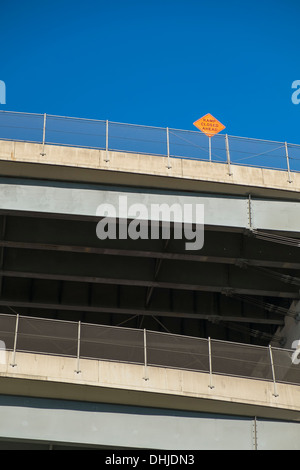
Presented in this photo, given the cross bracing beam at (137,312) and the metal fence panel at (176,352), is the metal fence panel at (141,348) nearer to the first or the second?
the metal fence panel at (176,352)

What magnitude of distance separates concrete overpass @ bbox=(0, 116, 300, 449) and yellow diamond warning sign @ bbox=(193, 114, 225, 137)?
1526mm

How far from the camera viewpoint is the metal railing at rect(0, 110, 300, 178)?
79.5ft

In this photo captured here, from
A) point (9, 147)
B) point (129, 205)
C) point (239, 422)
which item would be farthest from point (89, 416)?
point (9, 147)

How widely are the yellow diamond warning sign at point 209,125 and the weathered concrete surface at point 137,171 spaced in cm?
144

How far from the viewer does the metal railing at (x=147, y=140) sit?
24219mm

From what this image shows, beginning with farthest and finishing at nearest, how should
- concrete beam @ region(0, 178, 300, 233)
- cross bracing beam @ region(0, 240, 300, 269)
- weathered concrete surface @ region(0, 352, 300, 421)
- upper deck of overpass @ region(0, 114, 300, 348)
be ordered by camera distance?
cross bracing beam @ region(0, 240, 300, 269), upper deck of overpass @ region(0, 114, 300, 348), concrete beam @ region(0, 178, 300, 233), weathered concrete surface @ region(0, 352, 300, 421)

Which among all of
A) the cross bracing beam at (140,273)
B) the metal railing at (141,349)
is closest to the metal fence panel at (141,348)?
the metal railing at (141,349)

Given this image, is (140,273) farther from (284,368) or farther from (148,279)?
(284,368)

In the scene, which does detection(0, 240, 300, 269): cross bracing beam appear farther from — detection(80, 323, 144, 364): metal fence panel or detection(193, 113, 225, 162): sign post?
detection(80, 323, 144, 364): metal fence panel

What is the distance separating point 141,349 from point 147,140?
21.3ft

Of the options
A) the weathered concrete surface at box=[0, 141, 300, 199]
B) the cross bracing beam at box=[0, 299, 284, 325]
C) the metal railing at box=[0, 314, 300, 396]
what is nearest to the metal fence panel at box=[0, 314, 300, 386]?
the metal railing at box=[0, 314, 300, 396]

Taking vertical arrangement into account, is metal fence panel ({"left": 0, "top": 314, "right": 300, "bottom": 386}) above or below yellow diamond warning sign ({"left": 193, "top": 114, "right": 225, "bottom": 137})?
below

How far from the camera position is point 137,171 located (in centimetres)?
2428
